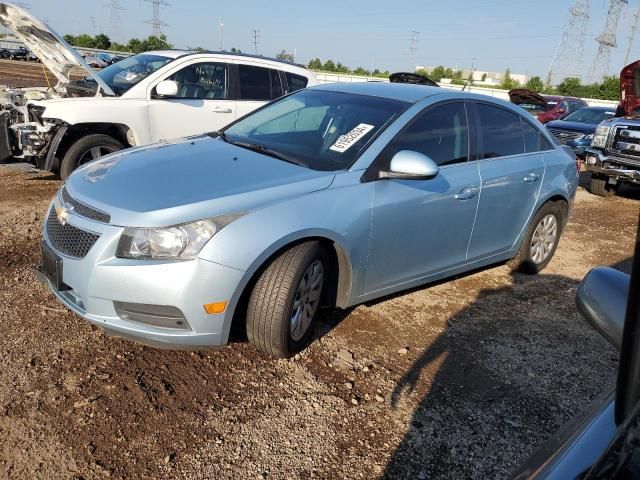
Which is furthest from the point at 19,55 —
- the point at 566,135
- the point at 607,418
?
the point at 607,418

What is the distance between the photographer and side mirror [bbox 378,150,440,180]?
335cm

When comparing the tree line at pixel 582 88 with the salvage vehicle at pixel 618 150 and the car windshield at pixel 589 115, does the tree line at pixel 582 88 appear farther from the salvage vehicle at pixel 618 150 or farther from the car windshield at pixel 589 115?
the salvage vehicle at pixel 618 150

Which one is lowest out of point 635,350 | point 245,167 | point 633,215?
point 633,215

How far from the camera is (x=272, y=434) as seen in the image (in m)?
2.67

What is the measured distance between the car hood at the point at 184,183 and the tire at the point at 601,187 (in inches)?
331

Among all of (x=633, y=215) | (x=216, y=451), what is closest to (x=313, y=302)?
(x=216, y=451)

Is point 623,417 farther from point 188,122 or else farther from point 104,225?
point 188,122

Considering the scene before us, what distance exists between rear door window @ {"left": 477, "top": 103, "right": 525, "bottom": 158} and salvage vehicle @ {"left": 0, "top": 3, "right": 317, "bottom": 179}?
3.81m

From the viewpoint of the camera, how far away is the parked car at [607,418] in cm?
95

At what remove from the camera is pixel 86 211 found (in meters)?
2.96

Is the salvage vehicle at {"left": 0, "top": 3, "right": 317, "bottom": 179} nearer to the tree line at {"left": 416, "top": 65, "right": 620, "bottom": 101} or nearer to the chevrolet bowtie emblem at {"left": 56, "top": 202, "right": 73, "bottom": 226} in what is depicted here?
the chevrolet bowtie emblem at {"left": 56, "top": 202, "right": 73, "bottom": 226}

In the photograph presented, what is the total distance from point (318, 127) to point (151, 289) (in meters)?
1.81

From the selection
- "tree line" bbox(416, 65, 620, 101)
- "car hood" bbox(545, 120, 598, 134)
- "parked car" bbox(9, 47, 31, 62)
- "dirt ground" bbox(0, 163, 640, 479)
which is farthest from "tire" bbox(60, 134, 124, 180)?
"parked car" bbox(9, 47, 31, 62)

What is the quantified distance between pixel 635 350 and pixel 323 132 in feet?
10.1
